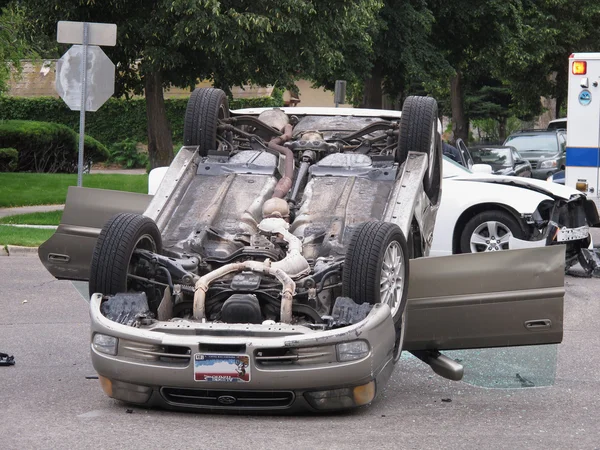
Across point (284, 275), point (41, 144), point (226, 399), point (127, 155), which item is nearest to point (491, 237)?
point (284, 275)

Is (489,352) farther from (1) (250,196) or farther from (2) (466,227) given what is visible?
(2) (466,227)

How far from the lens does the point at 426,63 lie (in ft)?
99.3

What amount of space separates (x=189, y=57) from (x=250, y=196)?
13692 millimetres

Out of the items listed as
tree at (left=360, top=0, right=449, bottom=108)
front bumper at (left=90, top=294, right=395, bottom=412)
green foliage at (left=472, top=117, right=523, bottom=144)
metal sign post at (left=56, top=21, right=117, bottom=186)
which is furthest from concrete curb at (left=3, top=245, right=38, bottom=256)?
green foliage at (left=472, top=117, right=523, bottom=144)

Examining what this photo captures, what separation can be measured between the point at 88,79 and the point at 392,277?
9.40 meters

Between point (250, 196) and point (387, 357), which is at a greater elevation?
point (250, 196)

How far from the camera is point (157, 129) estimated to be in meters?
23.2

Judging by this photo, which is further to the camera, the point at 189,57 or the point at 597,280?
the point at 189,57

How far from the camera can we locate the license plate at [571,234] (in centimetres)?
1298

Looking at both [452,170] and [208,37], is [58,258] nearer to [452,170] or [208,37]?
[452,170]

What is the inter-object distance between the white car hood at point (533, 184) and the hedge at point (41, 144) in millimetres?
20261

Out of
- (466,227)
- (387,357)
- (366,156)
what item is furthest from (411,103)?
(466,227)

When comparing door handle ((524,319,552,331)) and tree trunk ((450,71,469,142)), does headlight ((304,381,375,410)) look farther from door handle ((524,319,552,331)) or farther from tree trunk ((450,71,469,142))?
tree trunk ((450,71,469,142))

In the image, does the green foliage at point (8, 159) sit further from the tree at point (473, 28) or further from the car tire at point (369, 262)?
the car tire at point (369, 262)
